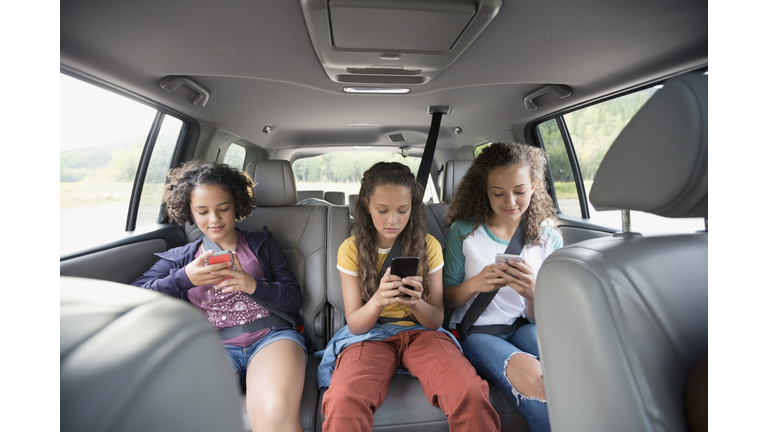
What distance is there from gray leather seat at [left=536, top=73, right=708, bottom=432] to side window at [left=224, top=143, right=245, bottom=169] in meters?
2.94

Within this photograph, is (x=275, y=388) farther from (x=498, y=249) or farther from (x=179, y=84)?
(x=179, y=84)

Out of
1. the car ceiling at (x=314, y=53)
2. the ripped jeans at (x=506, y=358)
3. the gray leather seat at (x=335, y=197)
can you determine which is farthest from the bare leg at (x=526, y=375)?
the gray leather seat at (x=335, y=197)

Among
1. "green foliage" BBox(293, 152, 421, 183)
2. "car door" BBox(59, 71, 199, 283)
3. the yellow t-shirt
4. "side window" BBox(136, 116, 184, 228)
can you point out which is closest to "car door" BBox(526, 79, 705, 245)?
the yellow t-shirt

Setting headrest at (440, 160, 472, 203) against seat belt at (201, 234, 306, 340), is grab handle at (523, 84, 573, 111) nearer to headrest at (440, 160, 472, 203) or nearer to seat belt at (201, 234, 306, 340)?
headrest at (440, 160, 472, 203)

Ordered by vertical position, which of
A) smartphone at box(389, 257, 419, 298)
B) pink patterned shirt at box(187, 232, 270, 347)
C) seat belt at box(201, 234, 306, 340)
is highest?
smartphone at box(389, 257, 419, 298)

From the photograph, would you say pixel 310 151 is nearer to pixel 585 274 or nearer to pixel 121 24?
pixel 121 24

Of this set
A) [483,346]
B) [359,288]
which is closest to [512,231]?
[483,346]

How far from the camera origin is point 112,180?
1826 millimetres

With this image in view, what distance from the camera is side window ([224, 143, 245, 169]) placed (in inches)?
121

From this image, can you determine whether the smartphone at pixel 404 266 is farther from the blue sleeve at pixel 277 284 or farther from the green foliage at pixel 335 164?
the green foliage at pixel 335 164

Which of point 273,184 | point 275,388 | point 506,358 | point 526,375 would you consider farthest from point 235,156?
point 526,375

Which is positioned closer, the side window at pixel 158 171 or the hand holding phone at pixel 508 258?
the hand holding phone at pixel 508 258

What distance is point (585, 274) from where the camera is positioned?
64 centimetres

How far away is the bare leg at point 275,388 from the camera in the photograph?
1116mm
